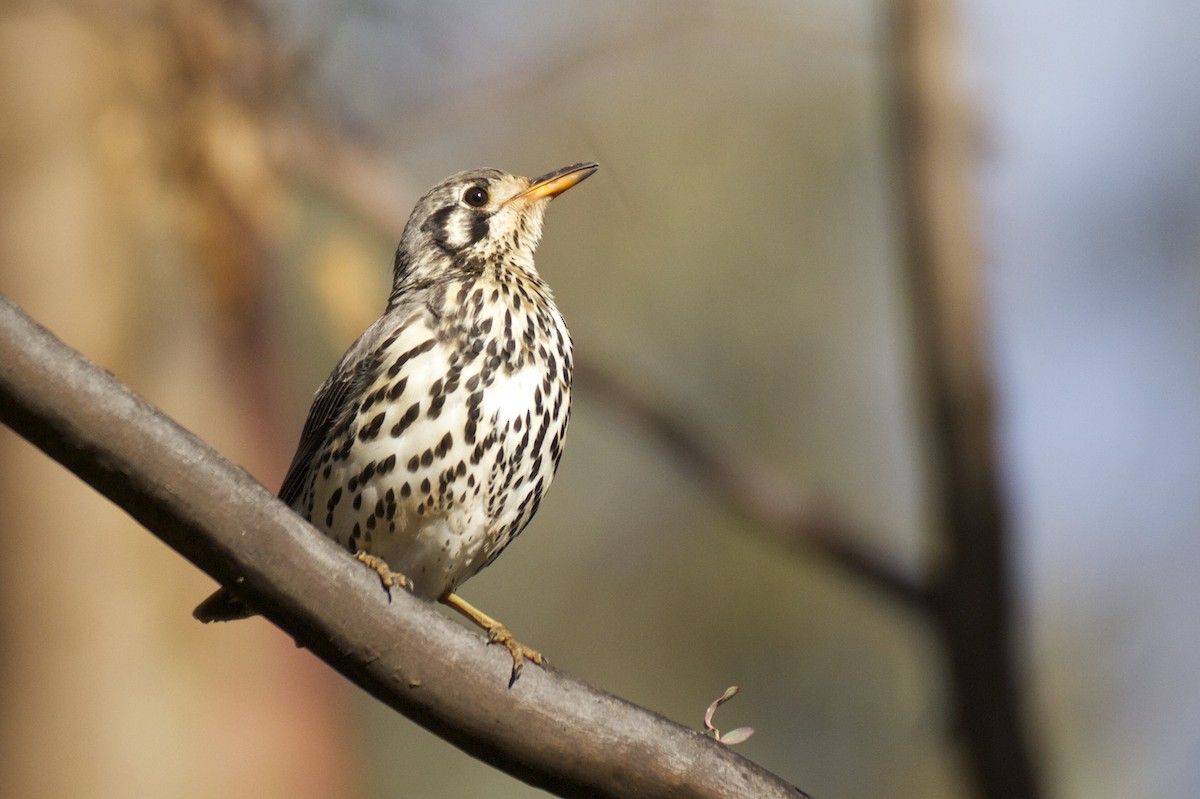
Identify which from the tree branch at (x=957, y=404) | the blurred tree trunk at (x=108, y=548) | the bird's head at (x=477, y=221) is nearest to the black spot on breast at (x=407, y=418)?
the bird's head at (x=477, y=221)

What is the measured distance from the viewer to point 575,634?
1352cm

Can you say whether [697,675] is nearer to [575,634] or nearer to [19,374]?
[575,634]

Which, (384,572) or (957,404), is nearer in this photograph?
(384,572)

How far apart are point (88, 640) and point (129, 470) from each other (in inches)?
196

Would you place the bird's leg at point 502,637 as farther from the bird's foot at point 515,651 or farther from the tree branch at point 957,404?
the tree branch at point 957,404

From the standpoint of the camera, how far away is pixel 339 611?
10.5 feet

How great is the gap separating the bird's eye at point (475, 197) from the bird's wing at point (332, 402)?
765 millimetres

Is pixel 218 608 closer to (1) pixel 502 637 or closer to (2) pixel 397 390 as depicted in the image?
(2) pixel 397 390

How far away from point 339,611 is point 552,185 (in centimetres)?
258

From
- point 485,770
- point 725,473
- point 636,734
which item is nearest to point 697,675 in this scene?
point 485,770

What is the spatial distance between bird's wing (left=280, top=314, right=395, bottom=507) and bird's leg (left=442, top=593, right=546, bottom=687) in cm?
62

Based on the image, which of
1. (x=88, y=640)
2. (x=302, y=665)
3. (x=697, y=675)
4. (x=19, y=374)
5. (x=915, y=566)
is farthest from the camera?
(x=697, y=675)

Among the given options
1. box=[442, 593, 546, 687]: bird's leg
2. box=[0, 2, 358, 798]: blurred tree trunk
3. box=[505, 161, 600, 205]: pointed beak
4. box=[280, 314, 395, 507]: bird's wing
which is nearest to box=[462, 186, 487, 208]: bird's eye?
box=[505, 161, 600, 205]: pointed beak

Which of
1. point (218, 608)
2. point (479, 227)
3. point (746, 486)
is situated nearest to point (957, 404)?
point (746, 486)
